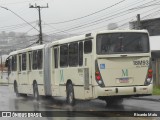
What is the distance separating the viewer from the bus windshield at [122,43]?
17.2 m

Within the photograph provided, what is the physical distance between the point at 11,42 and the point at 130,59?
64.4 m

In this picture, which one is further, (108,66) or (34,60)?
(34,60)

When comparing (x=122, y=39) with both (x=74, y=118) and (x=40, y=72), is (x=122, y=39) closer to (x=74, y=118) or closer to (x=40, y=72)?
(x=74, y=118)

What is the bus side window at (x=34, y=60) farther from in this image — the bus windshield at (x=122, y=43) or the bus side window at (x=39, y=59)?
the bus windshield at (x=122, y=43)

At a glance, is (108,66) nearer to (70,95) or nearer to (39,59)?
(70,95)

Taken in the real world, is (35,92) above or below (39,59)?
below

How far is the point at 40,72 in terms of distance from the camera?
78.8ft

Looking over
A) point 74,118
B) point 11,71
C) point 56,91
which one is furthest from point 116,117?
point 11,71

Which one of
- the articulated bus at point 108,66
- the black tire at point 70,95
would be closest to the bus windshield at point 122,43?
the articulated bus at point 108,66

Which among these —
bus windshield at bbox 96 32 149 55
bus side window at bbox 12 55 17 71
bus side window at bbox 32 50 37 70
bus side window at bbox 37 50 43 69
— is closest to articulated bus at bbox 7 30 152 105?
bus windshield at bbox 96 32 149 55

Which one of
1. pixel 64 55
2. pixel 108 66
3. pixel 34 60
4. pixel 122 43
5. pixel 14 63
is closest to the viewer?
pixel 108 66

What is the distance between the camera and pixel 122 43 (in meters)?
17.4

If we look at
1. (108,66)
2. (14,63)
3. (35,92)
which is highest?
(14,63)

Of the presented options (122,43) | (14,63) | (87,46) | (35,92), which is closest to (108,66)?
(122,43)
